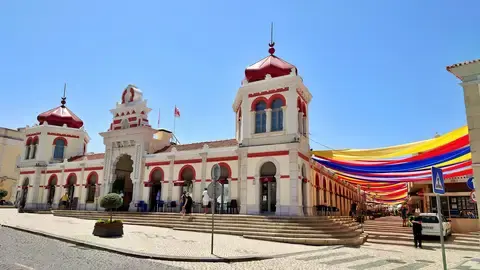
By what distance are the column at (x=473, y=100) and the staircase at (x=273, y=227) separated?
19.4 ft

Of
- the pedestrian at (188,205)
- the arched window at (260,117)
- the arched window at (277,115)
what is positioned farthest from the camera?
the arched window at (260,117)

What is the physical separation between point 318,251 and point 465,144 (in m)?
7.91

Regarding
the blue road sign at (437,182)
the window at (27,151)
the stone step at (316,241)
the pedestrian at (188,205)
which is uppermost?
the window at (27,151)

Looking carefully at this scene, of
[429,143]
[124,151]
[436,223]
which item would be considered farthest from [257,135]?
[124,151]

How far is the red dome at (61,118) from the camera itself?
32.9 m

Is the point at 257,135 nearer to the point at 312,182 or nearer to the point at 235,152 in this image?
the point at 235,152

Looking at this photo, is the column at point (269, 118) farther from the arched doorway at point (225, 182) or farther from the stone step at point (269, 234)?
the stone step at point (269, 234)

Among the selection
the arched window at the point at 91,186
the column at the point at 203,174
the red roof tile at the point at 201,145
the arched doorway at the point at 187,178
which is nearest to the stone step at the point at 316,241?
the column at the point at 203,174

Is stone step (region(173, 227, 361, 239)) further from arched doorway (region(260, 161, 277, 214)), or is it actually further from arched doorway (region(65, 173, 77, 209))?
arched doorway (region(65, 173, 77, 209))

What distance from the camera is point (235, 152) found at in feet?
69.6

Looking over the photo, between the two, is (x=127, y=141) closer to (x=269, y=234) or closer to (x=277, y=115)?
(x=277, y=115)

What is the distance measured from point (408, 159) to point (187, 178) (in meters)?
14.2

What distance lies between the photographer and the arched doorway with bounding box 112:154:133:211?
27547mm

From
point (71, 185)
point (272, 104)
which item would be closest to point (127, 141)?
point (71, 185)
